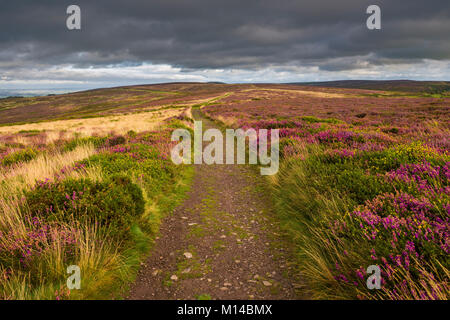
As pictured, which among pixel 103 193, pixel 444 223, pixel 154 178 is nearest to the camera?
pixel 444 223

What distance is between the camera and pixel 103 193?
4.95 metres

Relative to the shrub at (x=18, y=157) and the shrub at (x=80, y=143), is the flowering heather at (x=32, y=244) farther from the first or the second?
the shrub at (x=80, y=143)

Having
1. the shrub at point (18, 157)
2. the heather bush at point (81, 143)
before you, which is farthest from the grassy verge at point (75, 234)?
the heather bush at point (81, 143)

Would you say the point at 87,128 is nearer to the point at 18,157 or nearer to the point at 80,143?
the point at 80,143

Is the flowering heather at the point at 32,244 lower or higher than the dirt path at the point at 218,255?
higher

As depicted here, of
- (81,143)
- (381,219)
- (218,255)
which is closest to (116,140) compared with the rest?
(81,143)

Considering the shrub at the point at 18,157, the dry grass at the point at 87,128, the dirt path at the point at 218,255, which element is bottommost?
the dirt path at the point at 218,255

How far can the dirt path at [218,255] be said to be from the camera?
3.74m

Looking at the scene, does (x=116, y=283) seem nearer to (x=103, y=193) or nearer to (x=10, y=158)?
(x=103, y=193)

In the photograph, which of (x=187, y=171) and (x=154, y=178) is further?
(x=187, y=171)

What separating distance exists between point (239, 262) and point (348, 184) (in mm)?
3145

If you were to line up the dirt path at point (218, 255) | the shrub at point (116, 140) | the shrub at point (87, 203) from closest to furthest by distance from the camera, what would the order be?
the dirt path at point (218, 255)
the shrub at point (87, 203)
the shrub at point (116, 140)

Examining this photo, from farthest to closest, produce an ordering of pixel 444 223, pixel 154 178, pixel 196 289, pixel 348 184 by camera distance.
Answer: pixel 154 178 < pixel 348 184 < pixel 196 289 < pixel 444 223
